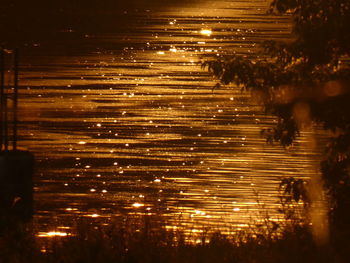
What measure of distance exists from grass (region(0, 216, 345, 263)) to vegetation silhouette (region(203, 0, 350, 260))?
0.55m

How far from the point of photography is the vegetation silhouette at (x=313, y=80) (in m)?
9.94

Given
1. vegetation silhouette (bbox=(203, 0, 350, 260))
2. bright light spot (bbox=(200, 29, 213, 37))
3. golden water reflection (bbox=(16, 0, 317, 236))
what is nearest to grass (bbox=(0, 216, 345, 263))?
vegetation silhouette (bbox=(203, 0, 350, 260))

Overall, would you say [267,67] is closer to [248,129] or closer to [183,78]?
[248,129]

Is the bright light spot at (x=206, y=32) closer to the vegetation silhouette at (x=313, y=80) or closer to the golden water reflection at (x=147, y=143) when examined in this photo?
the golden water reflection at (x=147, y=143)

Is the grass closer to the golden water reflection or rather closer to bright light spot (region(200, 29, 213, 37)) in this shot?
the golden water reflection

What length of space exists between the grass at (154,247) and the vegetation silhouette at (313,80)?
0.55 metres

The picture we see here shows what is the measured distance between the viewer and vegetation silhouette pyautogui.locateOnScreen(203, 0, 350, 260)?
994 centimetres

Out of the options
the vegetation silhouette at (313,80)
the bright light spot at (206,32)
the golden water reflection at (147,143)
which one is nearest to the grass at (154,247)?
Result: the vegetation silhouette at (313,80)

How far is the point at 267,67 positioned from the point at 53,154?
9298 millimetres

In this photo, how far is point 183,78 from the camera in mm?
28172

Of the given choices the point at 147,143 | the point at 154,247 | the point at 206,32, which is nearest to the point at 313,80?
the point at 154,247

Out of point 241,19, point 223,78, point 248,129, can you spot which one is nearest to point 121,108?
point 248,129

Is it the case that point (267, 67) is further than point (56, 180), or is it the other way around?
point (56, 180)

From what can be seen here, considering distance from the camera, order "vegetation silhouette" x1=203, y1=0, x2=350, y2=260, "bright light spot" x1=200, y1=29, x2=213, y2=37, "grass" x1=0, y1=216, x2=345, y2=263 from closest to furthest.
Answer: "grass" x1=0, y1=216, x2=345, y2=263, "vegetation silhouette" x1=203, y1=0, x2=350, y2=260, "bright light spot" x1=200, y1=29, x2=213, y2=37
